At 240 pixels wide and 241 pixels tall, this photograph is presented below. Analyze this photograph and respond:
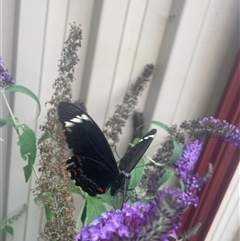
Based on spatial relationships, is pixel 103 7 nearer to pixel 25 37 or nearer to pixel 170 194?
pixel 25 37

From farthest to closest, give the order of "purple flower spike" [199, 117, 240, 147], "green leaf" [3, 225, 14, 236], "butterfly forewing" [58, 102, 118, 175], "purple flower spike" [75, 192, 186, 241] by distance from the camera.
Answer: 1. "green leaf" [3, 225, 14, 236]
2. "purple flower spike" [199, 117, 240, 147]
3. "butterfly forewing" [58, 102, 118, 175]
4. "purple flower spike" [75, 192, 186, 241]

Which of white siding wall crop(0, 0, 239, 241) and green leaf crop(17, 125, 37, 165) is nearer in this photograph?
green leaf crop(17, 125, 37, 165)

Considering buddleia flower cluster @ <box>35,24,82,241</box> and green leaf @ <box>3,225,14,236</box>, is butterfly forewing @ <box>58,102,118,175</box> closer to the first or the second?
buddleia flower cluster @ <box>35,24,82,241</box>

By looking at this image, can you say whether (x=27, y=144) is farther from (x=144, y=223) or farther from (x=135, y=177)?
(x=144, y=223)

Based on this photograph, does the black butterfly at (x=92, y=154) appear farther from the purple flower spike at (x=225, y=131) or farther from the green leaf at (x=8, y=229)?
the green leaf at (x=8, y=229)

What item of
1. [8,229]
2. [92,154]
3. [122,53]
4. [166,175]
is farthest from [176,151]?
[8,229]

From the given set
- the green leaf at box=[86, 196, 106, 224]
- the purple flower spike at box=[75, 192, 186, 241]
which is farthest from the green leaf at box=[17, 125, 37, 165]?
the purple flower spike at box=[75, 192, 186, 241]

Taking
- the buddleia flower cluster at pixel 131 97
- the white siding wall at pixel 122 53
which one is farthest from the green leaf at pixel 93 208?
the white siding wall at pixel 122 53
